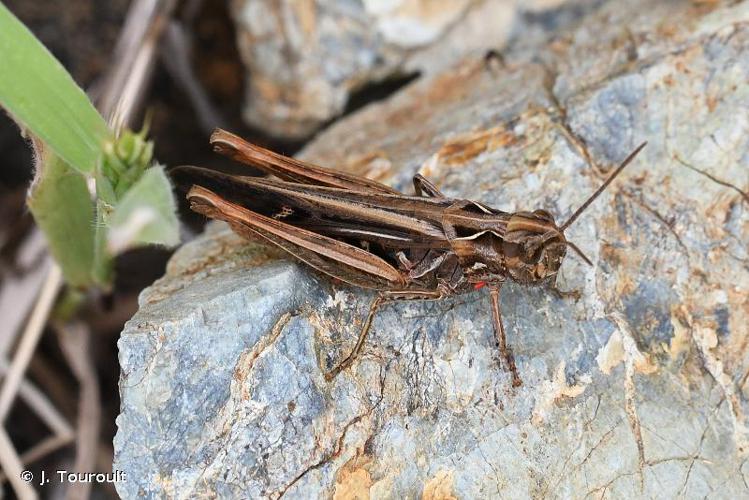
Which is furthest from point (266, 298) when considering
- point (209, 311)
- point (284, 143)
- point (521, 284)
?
point (284, 143)

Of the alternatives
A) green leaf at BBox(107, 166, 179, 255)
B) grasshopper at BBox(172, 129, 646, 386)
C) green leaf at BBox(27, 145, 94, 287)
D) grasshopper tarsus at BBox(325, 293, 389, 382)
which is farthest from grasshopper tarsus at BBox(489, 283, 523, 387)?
green leaf at BBox(27, 145, 94, 287)

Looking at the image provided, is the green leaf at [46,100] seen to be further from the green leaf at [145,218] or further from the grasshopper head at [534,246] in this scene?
the grasshopper head at [534,246]

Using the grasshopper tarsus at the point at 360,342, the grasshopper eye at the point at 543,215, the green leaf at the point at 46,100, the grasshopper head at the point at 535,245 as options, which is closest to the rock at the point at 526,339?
the grasshopper tarsus at the point at 360,342

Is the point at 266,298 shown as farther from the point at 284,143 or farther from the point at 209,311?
the point at 284,143

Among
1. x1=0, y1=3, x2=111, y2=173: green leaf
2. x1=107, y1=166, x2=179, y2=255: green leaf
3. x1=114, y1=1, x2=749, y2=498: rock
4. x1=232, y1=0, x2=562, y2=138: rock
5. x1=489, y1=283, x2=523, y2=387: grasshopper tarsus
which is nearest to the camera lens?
x1=107, y1=166, x2=179, y2=255: green leaf

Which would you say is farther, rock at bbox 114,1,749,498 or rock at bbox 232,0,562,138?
rock at bbox 232,0,562,138

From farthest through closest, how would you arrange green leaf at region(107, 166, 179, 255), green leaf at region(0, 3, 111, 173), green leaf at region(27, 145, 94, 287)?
green leaf at region(27, 145, 94, 287), green leaf at region(0, 3, 111, 173), green leaf at region(107, 166, 179, 255)

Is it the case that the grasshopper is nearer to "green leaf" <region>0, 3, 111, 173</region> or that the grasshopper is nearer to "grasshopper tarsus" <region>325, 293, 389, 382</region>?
"grasshopper tarsus" <region>325, 293, 389, 382</region>
